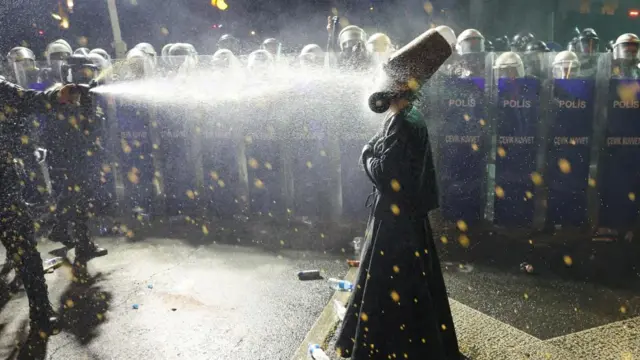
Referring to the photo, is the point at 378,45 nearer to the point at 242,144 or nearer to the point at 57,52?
the point at 242,144

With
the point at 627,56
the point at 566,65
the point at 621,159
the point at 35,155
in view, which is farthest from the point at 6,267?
the point at 627,56

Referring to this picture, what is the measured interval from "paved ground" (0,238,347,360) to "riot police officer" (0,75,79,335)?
0.33m

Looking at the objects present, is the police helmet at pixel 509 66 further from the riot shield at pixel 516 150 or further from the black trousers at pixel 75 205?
the black trousers at pixel 75 205

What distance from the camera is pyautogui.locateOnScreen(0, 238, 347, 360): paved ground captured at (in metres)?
4.33

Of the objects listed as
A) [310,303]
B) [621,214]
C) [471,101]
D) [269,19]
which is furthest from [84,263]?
[269,19]

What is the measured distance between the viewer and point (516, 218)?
24.2ft

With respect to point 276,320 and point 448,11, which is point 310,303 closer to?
point 276,320

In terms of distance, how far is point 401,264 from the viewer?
3.32 metres

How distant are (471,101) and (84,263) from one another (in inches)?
258

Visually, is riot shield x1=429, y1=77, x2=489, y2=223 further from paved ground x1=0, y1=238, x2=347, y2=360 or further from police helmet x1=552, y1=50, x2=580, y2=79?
paved ground x1=0, y1=238, x2=347, y2=360

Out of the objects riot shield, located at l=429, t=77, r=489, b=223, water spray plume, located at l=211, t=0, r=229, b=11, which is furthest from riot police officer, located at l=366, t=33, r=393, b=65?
water spray plume, located at l=211, t=0, r=229, b=11

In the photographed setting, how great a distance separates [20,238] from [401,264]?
3822mm

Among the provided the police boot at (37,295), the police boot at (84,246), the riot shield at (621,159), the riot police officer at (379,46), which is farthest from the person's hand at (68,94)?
the riot shield at (621,159)

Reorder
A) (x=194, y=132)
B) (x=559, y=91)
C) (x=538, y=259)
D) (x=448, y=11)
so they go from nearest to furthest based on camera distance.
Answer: (x=538, y=259) < (x=559, y=91) < (x=194, y=132) < (x=448, y=11)
